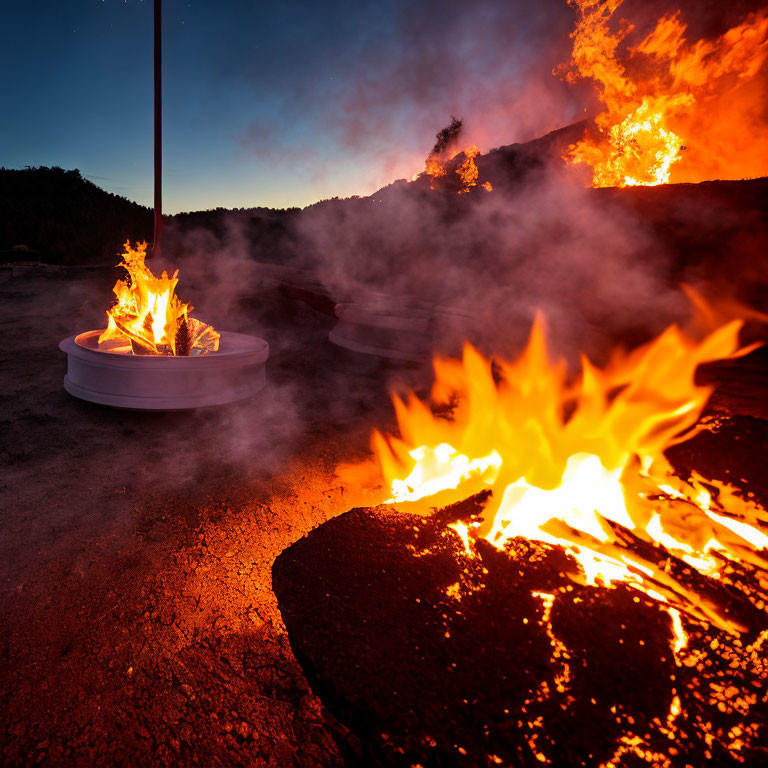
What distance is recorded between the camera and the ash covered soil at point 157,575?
1.46 m

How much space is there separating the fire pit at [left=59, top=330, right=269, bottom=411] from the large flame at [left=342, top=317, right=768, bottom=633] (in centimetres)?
178

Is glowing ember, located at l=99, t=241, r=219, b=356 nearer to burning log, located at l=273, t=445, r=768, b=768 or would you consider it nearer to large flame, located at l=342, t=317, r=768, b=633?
large flame, located at l=342, t=317, r=768, b=633

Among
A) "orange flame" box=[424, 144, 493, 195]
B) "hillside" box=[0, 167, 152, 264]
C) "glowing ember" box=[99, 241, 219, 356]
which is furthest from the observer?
→ "hillside" box=[0, 167, 152, 264]

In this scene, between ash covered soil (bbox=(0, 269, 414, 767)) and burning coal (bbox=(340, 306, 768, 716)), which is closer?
ash covered soil (bbox=(0, 269, 414, 767))

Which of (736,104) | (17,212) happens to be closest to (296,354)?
(736,104)

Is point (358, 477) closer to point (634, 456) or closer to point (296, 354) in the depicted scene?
point (634, 456)

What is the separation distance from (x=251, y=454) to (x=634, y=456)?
3.01 metres

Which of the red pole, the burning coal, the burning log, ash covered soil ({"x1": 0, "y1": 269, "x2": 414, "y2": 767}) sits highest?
the red pole

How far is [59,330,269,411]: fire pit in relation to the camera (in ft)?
13.4

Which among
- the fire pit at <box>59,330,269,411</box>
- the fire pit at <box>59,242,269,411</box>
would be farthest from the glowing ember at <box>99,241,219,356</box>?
the fire pit at <box>59,330,269,411</box>

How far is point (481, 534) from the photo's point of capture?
2318 millimetres

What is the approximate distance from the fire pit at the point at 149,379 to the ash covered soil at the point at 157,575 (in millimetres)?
192

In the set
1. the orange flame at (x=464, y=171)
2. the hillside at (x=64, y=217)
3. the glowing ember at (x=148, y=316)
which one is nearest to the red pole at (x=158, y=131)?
the glowing ember at (x=148, y=316)

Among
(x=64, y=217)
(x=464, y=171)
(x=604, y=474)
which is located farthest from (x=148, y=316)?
(x=64, y=217)
